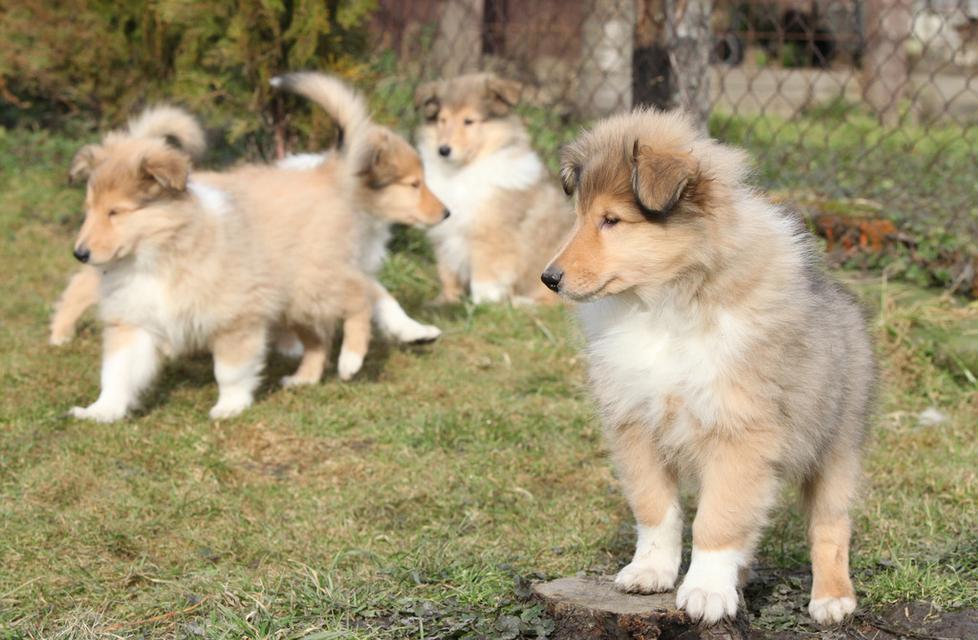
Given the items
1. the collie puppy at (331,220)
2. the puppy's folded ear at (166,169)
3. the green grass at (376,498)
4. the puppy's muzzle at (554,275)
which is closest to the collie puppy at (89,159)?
the green grass at (376,498)

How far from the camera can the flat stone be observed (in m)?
2.95

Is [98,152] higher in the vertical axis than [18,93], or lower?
higher

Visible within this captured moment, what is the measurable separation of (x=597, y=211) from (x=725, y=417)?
61 cm

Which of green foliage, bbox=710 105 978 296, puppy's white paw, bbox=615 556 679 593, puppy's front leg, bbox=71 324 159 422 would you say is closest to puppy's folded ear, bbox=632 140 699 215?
puppy's white paw, bbox=615 556 679 593

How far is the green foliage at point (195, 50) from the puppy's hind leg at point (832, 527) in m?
4.83

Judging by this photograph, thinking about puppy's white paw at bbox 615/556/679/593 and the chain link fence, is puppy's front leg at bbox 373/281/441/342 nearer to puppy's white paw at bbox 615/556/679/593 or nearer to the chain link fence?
the chain link fence

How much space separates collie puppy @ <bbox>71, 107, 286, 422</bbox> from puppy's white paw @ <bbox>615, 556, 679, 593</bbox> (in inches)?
104

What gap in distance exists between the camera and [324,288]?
19.2ft

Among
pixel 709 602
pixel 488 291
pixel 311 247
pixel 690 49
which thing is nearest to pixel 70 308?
pixel 311 247

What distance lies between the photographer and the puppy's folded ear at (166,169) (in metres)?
5.18

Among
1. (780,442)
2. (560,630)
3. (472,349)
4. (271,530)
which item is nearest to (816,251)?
(780,442)

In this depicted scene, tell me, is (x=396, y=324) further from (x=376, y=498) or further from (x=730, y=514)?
(x=730, y=514)

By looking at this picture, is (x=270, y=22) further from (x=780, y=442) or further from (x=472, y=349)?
(x=780, y=442)

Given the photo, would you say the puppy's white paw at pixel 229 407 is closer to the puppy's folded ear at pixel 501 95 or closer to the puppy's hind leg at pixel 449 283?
the puppy's hind leg at pixel 449 283
